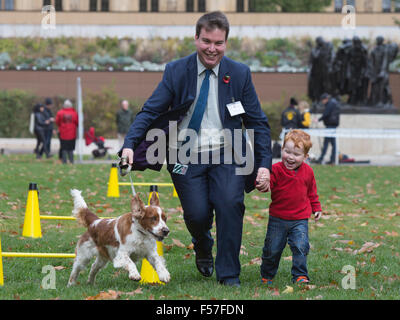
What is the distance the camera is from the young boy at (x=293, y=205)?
653 cm

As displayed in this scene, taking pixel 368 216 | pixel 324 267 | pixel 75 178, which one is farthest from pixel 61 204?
pixel 324 267

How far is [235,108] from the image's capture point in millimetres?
6227

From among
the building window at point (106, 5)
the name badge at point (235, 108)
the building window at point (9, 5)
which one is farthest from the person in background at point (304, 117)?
the building window at point (9, 5)

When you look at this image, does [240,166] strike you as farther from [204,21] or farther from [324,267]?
[324,267]

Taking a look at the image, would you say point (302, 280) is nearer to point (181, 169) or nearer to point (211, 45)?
point (181, 169)

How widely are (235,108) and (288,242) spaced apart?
134 cm

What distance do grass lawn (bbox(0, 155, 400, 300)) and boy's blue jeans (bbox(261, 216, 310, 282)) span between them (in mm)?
179

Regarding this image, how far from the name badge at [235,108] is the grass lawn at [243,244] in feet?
4.87

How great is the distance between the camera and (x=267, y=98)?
39.2 meters

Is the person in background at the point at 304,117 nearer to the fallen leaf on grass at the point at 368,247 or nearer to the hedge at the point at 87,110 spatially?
the hedge at the point at 87,110

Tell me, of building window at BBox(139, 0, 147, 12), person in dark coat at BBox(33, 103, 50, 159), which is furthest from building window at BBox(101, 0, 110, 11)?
person in dark coat at BBox(33, 103, 50, 159)

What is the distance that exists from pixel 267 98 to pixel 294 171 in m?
32.8

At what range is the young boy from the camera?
6.53 m

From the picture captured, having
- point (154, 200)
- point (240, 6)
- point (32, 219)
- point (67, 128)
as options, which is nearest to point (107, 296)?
point (154, 200)
